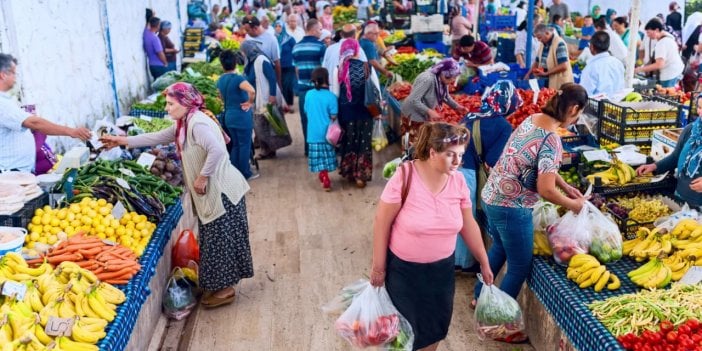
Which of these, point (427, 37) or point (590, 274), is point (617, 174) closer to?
point (590, 274)

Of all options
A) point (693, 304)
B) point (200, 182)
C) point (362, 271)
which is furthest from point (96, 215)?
point (693, 304)

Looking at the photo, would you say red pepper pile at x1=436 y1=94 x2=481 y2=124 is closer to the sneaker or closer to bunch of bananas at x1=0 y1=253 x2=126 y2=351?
the sneaker

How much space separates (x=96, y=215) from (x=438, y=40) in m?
9.36

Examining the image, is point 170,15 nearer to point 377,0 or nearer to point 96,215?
point 96,215

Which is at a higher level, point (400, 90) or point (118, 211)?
point (400, 90)

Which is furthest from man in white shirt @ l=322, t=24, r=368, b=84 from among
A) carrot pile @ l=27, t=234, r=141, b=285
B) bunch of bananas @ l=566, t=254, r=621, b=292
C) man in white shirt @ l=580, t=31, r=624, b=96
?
bunch of bananas @ l=566, t=254, r=621, b=292

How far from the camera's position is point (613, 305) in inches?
147

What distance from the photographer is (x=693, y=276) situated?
3.93 metres

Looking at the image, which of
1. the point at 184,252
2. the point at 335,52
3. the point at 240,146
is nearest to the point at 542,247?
the point at 184,252

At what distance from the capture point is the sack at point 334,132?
7.64 meters

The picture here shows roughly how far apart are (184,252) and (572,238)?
303 centimetres

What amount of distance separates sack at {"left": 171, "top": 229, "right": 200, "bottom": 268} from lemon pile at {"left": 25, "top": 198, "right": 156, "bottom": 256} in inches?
24.3

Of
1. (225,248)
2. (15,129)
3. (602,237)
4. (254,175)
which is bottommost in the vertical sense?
(254,175)

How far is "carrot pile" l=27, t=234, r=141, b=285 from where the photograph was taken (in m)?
4.15
